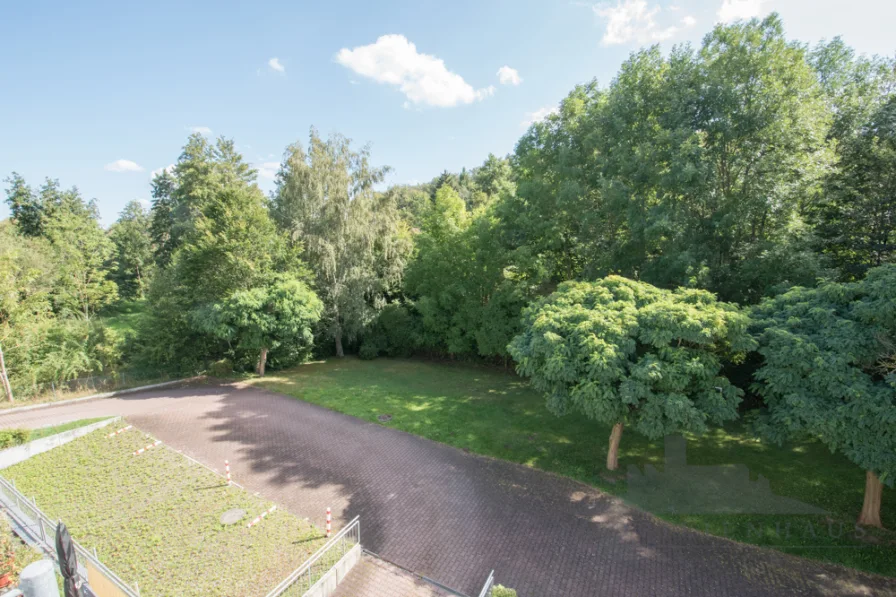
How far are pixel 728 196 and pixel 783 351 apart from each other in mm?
8540

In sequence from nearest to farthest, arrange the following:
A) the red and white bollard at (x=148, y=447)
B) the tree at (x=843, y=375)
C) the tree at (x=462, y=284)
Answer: the tree at (x=843, y=375) < the red and white bollard at (x=148, y=447) < the tree at (x=462, y=284)

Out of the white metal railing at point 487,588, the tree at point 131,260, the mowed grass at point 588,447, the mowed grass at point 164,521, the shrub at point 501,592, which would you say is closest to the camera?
the shrub at point 501,592

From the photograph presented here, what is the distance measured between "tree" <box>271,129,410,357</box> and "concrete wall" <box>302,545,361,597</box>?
18161 millimetres

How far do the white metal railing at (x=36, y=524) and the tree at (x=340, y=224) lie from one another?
17.1 metres

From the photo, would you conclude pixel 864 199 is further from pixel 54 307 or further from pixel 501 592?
pixel 54 307

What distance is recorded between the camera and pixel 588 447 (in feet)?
48.4

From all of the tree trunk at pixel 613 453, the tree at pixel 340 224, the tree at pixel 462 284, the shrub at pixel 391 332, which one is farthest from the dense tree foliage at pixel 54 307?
the tree trunk at pixel 613 453

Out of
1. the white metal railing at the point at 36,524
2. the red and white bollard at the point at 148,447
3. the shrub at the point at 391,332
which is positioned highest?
the shrub at the point at 391,332

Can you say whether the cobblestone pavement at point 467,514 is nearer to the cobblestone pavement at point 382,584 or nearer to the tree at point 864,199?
the cobblestone pavement at point 382,584

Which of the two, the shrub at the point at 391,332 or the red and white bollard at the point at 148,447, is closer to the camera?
the red and white bollard at the point at 148,447

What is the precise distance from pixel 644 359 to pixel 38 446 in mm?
19567

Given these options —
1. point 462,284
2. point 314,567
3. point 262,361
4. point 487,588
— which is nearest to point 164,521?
point 314,567

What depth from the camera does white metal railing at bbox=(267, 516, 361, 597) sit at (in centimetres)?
777

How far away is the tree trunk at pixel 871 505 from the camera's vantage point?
10.3m
